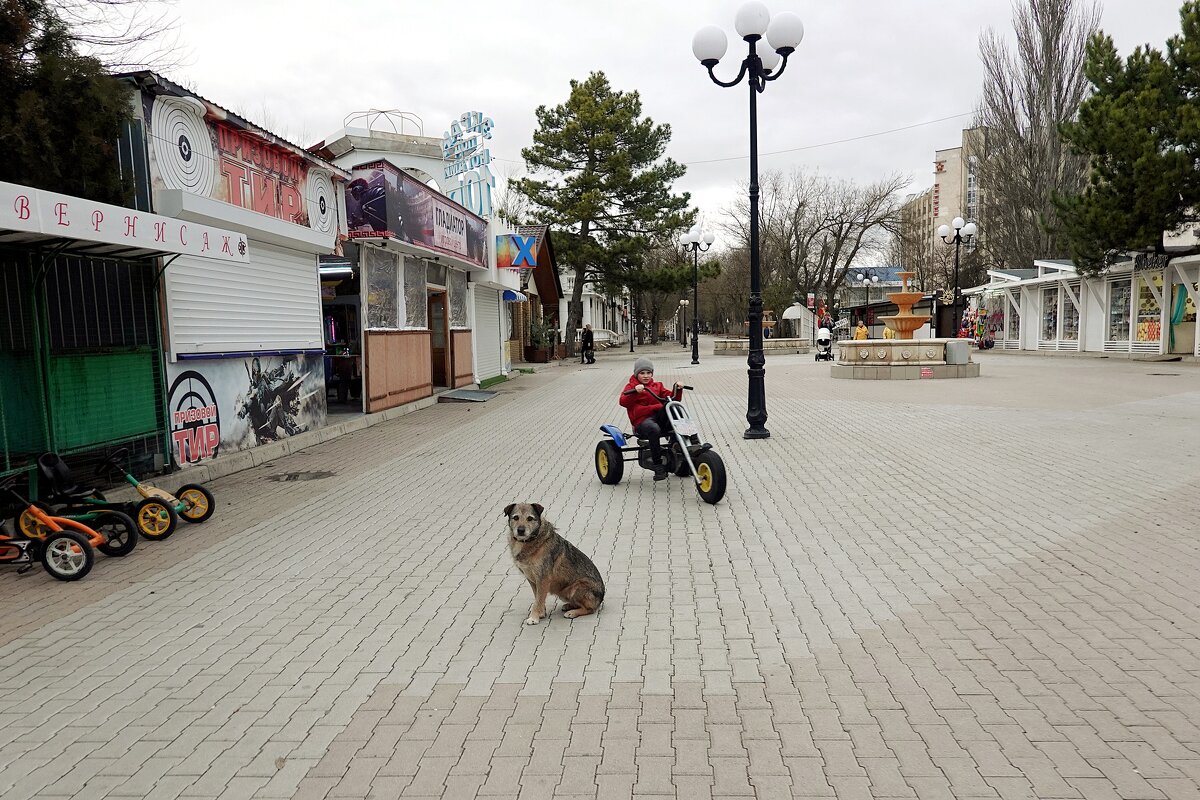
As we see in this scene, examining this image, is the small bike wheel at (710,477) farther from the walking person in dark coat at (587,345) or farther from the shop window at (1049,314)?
the shop window at (1049,314)

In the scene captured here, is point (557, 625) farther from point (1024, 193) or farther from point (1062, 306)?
point (1024, 193)

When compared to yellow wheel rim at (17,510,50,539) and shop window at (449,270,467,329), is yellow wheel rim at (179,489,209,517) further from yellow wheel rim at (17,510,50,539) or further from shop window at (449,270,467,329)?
shop window at (449,270,467,329)

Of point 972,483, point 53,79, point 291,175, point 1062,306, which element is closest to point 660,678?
point 972,483

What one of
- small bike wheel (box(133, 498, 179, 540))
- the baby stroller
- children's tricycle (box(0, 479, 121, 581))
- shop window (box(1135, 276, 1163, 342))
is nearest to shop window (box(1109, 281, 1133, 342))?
shop window (box(1135, 276, 1163, 342))

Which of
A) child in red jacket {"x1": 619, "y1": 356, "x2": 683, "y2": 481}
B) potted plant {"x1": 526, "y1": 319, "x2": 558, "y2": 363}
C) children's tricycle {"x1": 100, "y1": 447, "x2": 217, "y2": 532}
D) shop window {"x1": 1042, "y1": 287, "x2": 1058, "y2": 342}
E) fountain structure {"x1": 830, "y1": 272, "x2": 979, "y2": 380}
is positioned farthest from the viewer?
potted plant {"x1": 526, "y1": 319, "x2": 558, "y2": 363}

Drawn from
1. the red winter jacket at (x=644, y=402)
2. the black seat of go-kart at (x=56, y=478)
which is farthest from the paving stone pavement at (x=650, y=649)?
the red winter jacket at (x=644, y=402)

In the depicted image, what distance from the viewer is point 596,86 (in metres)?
36.5

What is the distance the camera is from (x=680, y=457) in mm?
8109

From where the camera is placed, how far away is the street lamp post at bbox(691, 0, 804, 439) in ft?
34.6

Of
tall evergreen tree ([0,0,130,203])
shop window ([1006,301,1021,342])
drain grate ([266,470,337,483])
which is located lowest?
drain grate ([266,470,337,483])

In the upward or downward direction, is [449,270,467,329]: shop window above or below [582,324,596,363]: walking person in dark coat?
above

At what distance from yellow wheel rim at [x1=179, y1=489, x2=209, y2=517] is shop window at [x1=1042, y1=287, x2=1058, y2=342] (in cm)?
3352

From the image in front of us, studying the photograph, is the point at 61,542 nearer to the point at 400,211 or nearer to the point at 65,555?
the point at 65,555

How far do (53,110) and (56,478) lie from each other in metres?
3.23
